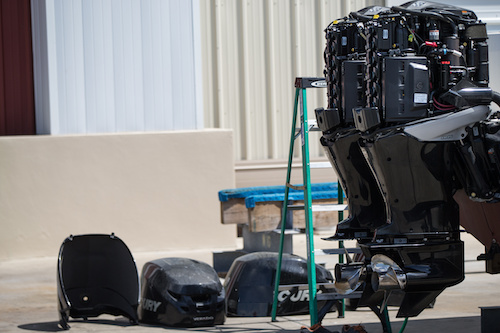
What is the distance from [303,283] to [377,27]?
2.48 meters

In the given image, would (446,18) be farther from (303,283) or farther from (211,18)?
(211,18)

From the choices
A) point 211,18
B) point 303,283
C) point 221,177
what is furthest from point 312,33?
point 303,283

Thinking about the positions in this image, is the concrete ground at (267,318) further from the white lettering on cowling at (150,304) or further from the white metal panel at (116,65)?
the white metal panel at (116,65)

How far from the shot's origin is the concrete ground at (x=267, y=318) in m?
6.86

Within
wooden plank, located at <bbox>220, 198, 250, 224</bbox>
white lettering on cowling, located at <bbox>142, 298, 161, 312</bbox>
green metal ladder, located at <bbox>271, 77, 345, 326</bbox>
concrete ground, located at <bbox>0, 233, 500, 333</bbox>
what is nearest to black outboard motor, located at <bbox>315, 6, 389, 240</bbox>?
green metal ladder, located at <bbox>271, 77, 345, 326</bbox>

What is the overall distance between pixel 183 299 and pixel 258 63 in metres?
6.15

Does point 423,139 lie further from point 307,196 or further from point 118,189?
point 118,189

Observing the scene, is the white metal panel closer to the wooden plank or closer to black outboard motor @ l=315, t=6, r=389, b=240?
the wooden plank

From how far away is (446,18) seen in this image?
5691mm

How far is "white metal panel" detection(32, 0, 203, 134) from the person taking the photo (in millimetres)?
11078

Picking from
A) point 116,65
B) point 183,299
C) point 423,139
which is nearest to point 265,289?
point 183,299

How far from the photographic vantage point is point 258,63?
1255cm

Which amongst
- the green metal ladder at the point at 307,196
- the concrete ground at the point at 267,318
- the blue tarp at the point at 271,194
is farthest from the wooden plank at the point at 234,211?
the green metal ladder at the point at 307,196

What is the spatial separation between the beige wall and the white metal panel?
0.94ft
